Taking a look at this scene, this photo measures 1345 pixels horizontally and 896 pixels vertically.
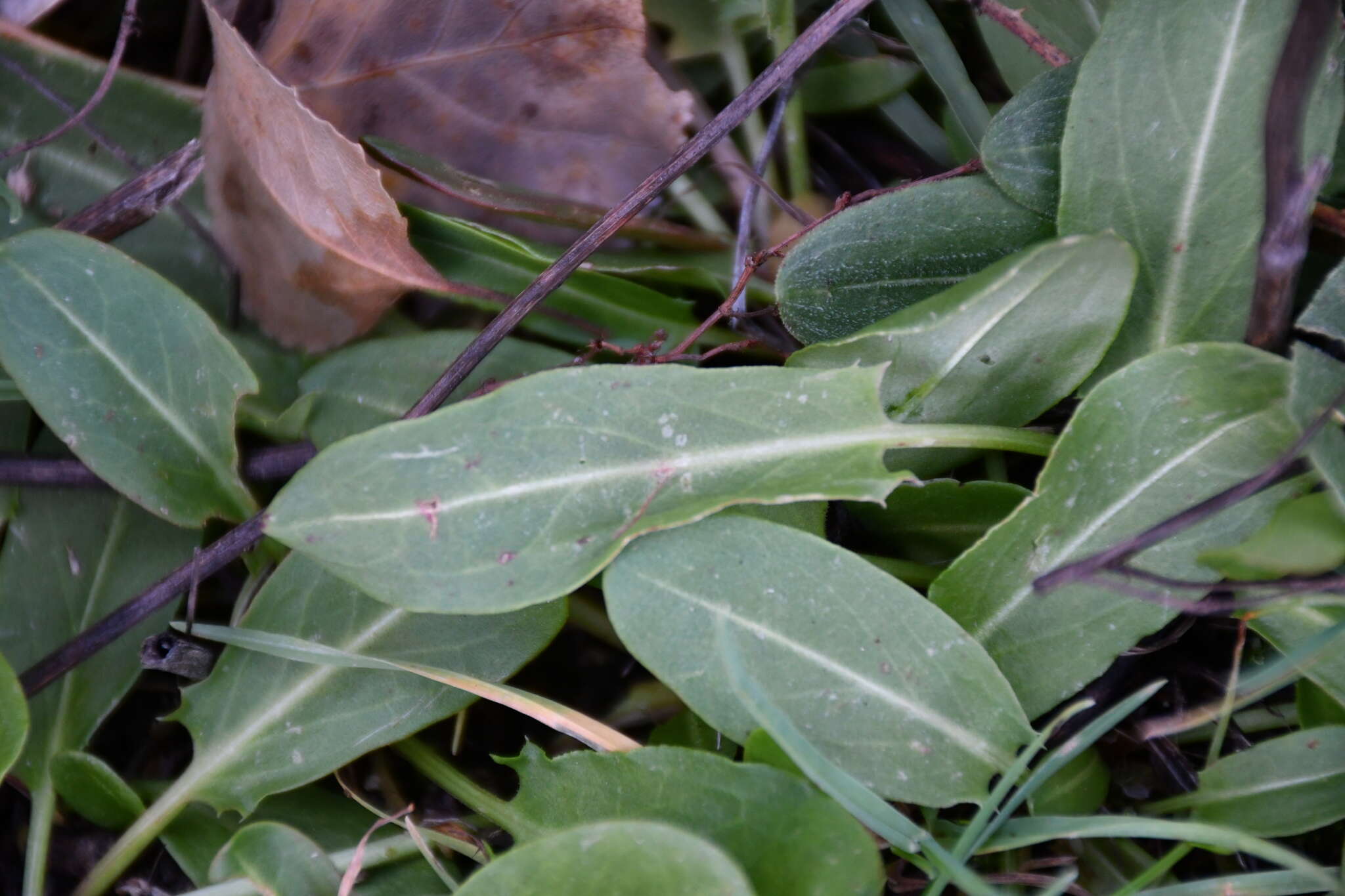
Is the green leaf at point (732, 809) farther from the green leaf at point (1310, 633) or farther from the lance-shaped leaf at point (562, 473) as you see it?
the green leaf at point (1310, 633)

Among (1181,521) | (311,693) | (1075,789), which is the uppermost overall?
(1181,521)

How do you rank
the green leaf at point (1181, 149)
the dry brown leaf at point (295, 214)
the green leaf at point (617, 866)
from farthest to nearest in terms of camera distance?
the dry brown leaf at point (295, 214)
the green leaf at point (1181, 149)
the green leaf at point (617, 866)

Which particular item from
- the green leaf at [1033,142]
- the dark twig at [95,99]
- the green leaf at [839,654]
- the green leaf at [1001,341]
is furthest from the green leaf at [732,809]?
the dark twig at [95,99]

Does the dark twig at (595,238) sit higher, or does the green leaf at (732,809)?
the dark twig at (595,238)

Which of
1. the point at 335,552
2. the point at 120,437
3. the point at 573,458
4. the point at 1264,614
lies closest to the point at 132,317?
the point at 120,437

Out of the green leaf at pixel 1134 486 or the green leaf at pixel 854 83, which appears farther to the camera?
the green leaf at pixel 854 83

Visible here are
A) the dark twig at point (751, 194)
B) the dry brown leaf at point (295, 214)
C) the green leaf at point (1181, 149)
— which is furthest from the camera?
the dark twig at point (751, 194)

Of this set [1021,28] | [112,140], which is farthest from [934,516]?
[112,140]

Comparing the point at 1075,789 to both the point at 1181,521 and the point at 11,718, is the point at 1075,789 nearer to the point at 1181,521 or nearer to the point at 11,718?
the point at 1181,521
